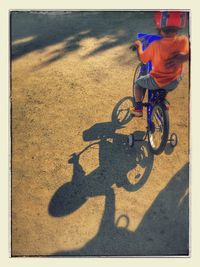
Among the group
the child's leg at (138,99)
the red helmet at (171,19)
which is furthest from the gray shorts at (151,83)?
the red helmet at (171,19)

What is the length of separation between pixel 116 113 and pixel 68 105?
40.0 inches

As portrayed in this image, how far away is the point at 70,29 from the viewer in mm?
9055

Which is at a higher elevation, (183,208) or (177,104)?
(177,104)

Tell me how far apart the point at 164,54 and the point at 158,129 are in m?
1.47

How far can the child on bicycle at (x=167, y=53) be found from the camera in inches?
267

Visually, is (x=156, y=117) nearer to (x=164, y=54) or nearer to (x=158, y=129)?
(x=158, y=129)

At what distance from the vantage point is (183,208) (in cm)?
676

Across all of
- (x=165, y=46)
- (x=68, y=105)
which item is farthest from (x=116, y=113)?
(x=165, y=46)

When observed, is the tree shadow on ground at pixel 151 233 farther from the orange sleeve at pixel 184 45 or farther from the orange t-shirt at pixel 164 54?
the orange sleeve at pixel 184 45

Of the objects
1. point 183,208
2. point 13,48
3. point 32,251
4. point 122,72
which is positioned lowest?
point 32,251

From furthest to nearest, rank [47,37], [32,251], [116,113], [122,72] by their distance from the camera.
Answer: [47,37] < [122,72] < [116,113] < [32,251]

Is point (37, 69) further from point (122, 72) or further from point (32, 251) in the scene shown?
point (32, 251)

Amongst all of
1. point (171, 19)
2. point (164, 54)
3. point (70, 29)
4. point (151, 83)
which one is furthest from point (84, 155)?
point (70, 29)

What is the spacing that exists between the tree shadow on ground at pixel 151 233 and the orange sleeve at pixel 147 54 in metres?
2.47
